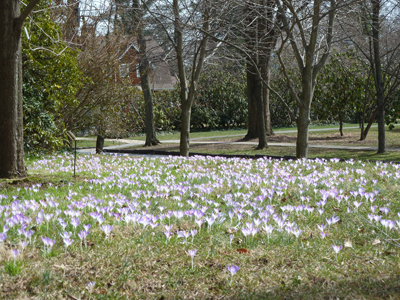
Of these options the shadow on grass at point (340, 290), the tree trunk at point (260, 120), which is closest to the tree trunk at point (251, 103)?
the tree trunk at point (260, 120)

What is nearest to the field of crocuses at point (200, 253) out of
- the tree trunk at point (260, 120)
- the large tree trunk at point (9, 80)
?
the large tree trunk at point (9, 80)

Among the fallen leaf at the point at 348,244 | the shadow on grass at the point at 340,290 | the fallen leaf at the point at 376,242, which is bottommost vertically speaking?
the shadow on grass at the point at 340,290

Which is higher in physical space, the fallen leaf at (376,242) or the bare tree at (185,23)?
the bare tree at (185,23)

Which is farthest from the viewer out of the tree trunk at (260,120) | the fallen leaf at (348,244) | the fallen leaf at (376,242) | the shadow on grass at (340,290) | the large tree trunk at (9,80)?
the tree trunk at (260,120)

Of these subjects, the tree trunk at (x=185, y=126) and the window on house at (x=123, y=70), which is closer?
the tree trunk at (x=185, y=126)

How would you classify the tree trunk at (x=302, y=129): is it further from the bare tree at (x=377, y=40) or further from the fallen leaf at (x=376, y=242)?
the fallen leaf at (x=376, y=242)

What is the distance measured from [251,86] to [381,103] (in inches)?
263

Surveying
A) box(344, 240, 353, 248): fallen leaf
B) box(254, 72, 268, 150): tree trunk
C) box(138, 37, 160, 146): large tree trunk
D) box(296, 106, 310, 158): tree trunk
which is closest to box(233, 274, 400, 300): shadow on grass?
box(344, 240, 353, 248): fallen leaf

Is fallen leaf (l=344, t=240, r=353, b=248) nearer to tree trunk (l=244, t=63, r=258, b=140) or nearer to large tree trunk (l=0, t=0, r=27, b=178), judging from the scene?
large tree trunk (l=0, t=0, r=27, b=178)

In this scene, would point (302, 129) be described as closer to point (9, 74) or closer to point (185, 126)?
point (185, 126)

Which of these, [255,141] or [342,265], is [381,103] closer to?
[255,141]

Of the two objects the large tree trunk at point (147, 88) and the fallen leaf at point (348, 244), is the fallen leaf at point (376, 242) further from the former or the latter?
the large tree trunk at point (147, 88)

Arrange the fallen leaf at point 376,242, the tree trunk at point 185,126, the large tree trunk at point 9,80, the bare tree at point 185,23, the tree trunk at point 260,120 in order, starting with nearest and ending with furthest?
the fallen leaf at point 376,242 → the large tree trunk at point 9,80 → the bare tree at point 185,23 → the tree trunk at point 185,126 → the tree trunk at point 260,120

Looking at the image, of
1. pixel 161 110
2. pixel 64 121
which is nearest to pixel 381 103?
pixel 64 121
